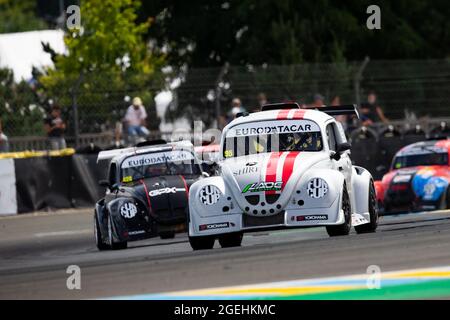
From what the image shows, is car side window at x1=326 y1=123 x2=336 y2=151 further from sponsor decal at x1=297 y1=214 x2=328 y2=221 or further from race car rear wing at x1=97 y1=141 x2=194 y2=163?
race car rear wing at x1=97 y1=141 x2=194 y2=163

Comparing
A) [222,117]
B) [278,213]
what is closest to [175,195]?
[278,213]

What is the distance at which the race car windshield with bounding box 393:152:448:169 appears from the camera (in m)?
20.7

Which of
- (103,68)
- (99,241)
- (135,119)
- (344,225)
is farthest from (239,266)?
(103,68)

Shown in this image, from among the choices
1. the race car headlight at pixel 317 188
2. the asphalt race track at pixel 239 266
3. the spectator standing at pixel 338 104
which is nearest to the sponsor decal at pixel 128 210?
the race car headlight at pixel 317 188

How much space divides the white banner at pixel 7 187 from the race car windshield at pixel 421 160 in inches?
257

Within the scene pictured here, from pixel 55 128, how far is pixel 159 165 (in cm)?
690

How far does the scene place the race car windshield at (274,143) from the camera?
14281mm

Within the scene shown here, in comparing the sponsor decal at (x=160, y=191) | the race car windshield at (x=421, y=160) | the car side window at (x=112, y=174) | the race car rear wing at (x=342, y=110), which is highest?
the race car rear wing at (x=342, y=110)

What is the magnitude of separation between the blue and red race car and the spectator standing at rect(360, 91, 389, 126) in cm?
527

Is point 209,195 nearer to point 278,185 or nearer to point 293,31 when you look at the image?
point 278,185

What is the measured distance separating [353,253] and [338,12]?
23.3 metres

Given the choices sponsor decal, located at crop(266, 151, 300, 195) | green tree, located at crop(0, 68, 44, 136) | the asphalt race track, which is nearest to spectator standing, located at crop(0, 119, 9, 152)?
green tree, located at crop(0, 68, 44, 136)

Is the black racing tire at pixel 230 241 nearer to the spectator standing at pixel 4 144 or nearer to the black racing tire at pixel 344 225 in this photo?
the black racing tire at pixel 344 225
